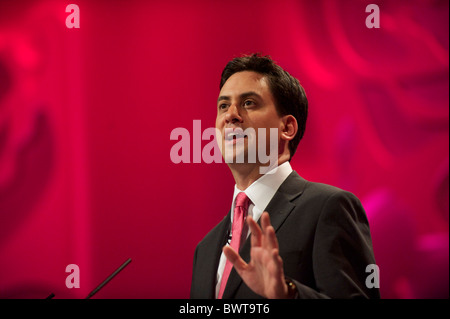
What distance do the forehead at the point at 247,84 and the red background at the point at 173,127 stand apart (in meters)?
1.01

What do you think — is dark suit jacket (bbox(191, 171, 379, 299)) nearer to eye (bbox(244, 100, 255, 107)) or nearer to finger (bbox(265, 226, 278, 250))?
finger (bbox(265, 226, 278, 250))

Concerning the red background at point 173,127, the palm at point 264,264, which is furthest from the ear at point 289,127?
the red background at point 173,127

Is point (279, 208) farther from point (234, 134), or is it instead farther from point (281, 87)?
point (281, 87)

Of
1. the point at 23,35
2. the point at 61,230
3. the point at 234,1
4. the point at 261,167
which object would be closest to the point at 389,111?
the point at 234,1

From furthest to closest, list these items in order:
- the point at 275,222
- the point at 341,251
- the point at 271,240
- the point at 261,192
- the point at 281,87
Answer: the point at 281,87, the point at 261,192, the point at 275,222, the point at 341,251, the point at 271,240

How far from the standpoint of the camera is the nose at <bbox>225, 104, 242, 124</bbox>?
1.43m

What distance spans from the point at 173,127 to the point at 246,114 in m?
1.14

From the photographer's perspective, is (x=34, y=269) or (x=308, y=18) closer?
(x=34, y=269)

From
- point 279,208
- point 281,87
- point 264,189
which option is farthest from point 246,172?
point 281,87

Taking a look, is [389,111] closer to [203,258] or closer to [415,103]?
[415,103]

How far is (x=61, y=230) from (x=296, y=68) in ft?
5.04

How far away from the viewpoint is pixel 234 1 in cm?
265

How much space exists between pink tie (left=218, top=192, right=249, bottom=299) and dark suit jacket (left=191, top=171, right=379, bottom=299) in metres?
0.06

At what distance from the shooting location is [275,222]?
1.29 meters
